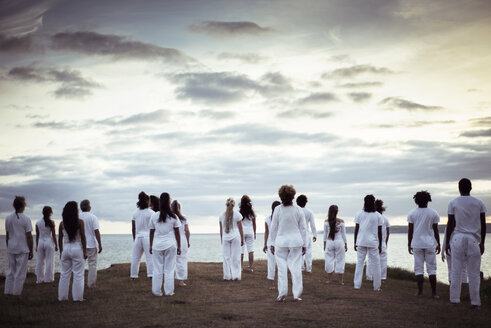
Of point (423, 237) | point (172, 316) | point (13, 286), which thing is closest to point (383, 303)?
point (423, 237)

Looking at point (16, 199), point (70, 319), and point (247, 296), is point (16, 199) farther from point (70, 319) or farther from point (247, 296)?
point (247, 296)

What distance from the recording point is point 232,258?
1772 cm

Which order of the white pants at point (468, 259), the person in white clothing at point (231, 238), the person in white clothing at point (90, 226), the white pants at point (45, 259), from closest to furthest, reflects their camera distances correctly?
the white pants at point (468, 259)
the person in white clothing at point (90, 226)
the white pants at point (45, 259)
the person in white clothing at point (231, 238)

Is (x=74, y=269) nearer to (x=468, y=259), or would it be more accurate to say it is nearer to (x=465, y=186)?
(x=468, y=259)

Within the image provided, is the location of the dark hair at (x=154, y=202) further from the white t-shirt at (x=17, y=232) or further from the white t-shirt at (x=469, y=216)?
the white t-shirt at (x=469, y=216)

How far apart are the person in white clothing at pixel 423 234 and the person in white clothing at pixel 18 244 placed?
11841 millimetres

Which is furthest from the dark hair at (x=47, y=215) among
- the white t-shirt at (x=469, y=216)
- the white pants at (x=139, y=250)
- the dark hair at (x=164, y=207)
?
the white t-shirt at (x=469, y=216)

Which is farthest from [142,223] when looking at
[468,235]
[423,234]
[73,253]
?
[468,235]

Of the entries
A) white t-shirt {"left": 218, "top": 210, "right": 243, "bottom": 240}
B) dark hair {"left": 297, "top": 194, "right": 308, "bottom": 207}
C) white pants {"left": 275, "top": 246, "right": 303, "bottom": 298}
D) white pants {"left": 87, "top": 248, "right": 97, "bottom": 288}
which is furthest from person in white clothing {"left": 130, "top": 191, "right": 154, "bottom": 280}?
white pants {"left": 275, "top": 246, "right": 303, "bottom": 298}

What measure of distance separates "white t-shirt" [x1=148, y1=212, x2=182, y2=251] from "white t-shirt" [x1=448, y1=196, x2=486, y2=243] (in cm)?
802

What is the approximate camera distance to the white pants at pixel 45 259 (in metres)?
17.3

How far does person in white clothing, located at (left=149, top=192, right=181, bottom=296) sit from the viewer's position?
14.3 meters

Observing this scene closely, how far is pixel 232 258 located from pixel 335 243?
398 cm

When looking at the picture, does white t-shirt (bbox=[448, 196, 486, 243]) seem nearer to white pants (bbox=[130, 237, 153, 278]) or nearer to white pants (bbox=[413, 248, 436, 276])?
white pants (bbox=[413, 248, 436, 276])
